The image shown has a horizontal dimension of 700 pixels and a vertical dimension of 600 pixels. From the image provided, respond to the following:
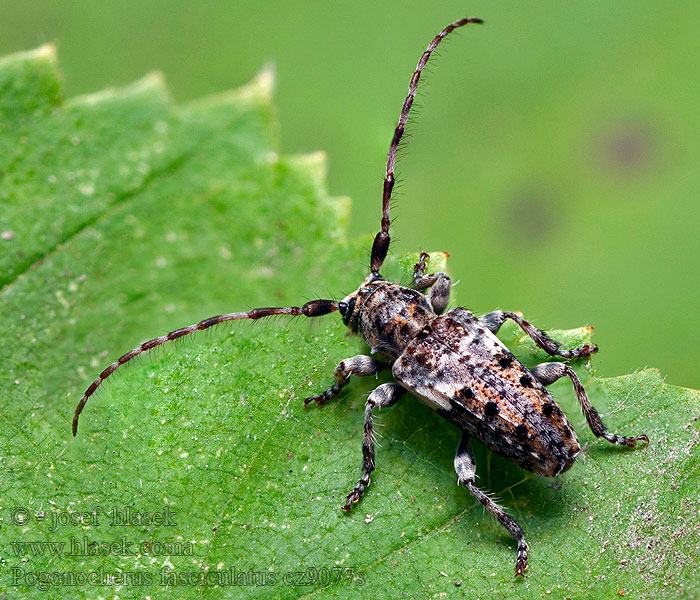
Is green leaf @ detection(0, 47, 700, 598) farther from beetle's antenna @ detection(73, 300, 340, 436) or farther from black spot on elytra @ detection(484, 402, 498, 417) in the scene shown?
black spot on elytra @ detection(484, 402, 498, 417)

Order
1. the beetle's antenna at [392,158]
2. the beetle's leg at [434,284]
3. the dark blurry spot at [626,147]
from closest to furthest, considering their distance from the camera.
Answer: the beetle's antenna at [392,158]
the beetle's leg at [434,284]
the dark blurry spot at [626,147]

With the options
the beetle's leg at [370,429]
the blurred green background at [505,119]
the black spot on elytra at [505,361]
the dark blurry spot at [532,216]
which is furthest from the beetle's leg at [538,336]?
the dark blurry spot at [532,216]

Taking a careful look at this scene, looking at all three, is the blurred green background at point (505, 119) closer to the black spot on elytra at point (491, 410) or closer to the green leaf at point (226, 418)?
the green leaf at point (226, 418)

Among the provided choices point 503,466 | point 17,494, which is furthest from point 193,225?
point 503,466

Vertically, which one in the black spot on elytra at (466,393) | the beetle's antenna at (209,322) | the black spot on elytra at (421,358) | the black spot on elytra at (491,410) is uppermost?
the beetle's antenna at (209,322)

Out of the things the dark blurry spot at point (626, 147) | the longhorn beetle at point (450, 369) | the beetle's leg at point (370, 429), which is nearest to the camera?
the longhorn beetle at point (450, 369)

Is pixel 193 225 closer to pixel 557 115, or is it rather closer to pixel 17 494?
pixel 17 494
